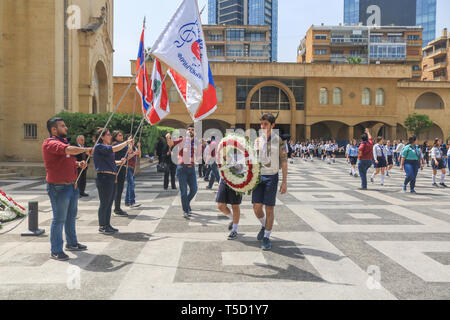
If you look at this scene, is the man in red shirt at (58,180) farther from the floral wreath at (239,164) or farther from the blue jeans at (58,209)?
the floral wreath at (239,164)

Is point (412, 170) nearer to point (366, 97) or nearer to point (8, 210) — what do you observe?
point (8, 210)

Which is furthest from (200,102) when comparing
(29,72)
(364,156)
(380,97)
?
(380,97)

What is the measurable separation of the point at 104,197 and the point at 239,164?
256 cm

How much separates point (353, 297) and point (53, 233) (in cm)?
389

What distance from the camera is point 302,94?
150 feet

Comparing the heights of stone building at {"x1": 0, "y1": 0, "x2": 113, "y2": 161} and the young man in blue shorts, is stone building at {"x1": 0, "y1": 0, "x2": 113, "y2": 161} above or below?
above

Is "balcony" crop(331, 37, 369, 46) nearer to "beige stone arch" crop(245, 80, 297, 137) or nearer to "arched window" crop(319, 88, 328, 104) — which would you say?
"arched window" crop(319, 88, 328, 104)

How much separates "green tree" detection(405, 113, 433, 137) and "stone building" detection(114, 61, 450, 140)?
2785 mm

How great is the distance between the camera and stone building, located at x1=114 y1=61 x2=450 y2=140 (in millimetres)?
44250

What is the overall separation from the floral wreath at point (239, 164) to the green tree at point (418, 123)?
48108 millimetres

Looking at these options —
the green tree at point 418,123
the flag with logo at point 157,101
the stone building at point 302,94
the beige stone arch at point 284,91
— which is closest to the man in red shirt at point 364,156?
the flag with logo at point 157,101

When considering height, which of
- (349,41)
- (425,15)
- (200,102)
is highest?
(425,15)

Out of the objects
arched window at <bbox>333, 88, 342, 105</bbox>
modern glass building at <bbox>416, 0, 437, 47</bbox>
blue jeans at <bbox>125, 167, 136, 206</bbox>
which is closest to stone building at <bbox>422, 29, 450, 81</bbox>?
arched window at <bbox>333, 88, 342, 105</bbox>
